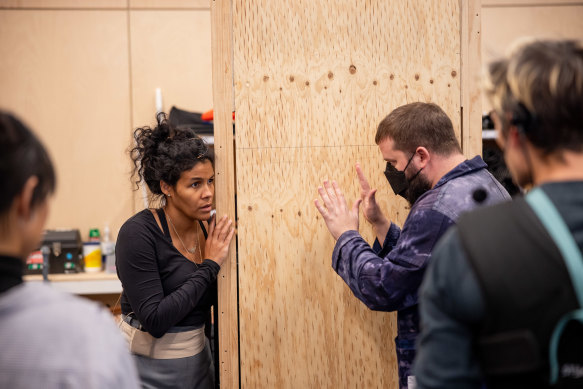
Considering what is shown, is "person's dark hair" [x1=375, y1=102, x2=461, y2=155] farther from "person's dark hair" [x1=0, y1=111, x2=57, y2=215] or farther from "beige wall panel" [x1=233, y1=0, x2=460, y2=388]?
"person's dark hair" [x1=0, y1=111, x2=57, y2=215]

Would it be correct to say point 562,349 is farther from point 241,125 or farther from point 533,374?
point 241,125

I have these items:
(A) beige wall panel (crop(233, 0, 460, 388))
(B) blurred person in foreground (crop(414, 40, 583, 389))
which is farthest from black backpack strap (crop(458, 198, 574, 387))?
(A) beige wall panel (crop(233, 0, 460, 388))

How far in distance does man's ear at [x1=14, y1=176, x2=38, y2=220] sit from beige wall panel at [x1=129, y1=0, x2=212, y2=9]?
3.15 metres

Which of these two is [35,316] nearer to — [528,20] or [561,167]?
[561,167]

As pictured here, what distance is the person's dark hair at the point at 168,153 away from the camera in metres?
1.83

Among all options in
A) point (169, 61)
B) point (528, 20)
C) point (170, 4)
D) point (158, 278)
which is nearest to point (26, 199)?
point (158, 278)

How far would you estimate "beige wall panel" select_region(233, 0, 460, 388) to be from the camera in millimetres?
1761

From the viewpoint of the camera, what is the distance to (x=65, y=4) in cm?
350

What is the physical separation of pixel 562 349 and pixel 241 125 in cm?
130

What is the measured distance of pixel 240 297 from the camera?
176 centimetres

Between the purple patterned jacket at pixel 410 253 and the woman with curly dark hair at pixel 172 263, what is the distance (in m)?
0.50

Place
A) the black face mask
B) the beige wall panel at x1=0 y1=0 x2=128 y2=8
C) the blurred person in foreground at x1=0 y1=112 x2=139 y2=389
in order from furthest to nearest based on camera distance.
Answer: the beige wall panel at x1=0 y1=0 x2=128 y2=8, the black face mask, the blurred person in foreground at x1=0 y1=112 x2=139 y2=389

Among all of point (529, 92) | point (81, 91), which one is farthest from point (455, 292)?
point (81, 91)

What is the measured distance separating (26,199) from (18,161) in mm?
63
